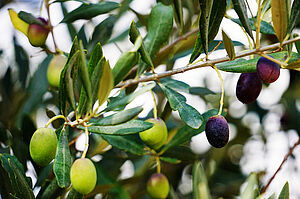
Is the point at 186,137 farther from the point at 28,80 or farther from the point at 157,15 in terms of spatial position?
the point at 28,80

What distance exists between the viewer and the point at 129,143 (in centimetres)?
121

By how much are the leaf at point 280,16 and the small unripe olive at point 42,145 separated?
1.77 ft

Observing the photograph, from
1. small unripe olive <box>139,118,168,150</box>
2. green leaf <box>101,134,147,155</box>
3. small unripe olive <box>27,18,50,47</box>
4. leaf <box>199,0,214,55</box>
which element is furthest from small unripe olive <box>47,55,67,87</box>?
leaf <box>199,0,214,55</box>

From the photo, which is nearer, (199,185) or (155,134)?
(155,134)

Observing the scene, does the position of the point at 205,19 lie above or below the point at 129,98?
above

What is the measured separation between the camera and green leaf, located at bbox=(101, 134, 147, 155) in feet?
3.86

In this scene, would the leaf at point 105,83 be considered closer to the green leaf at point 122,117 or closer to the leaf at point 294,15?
the green leaf at point 122,117

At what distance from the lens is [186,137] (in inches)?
50.1

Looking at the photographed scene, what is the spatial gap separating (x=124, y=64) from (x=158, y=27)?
0.27 meters

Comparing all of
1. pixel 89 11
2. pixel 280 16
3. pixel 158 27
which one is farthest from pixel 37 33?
pixel 280 16

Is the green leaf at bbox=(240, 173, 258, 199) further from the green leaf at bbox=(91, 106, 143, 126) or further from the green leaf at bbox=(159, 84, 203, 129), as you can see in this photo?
the green leaf at bbox=(91, 106, 143, 126)

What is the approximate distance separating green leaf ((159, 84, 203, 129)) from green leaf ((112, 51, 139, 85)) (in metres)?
0.17

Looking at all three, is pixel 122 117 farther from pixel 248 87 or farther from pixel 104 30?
pixel 104 30

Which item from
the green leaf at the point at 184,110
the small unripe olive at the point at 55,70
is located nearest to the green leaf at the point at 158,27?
the green leaf at the point at 184,110
